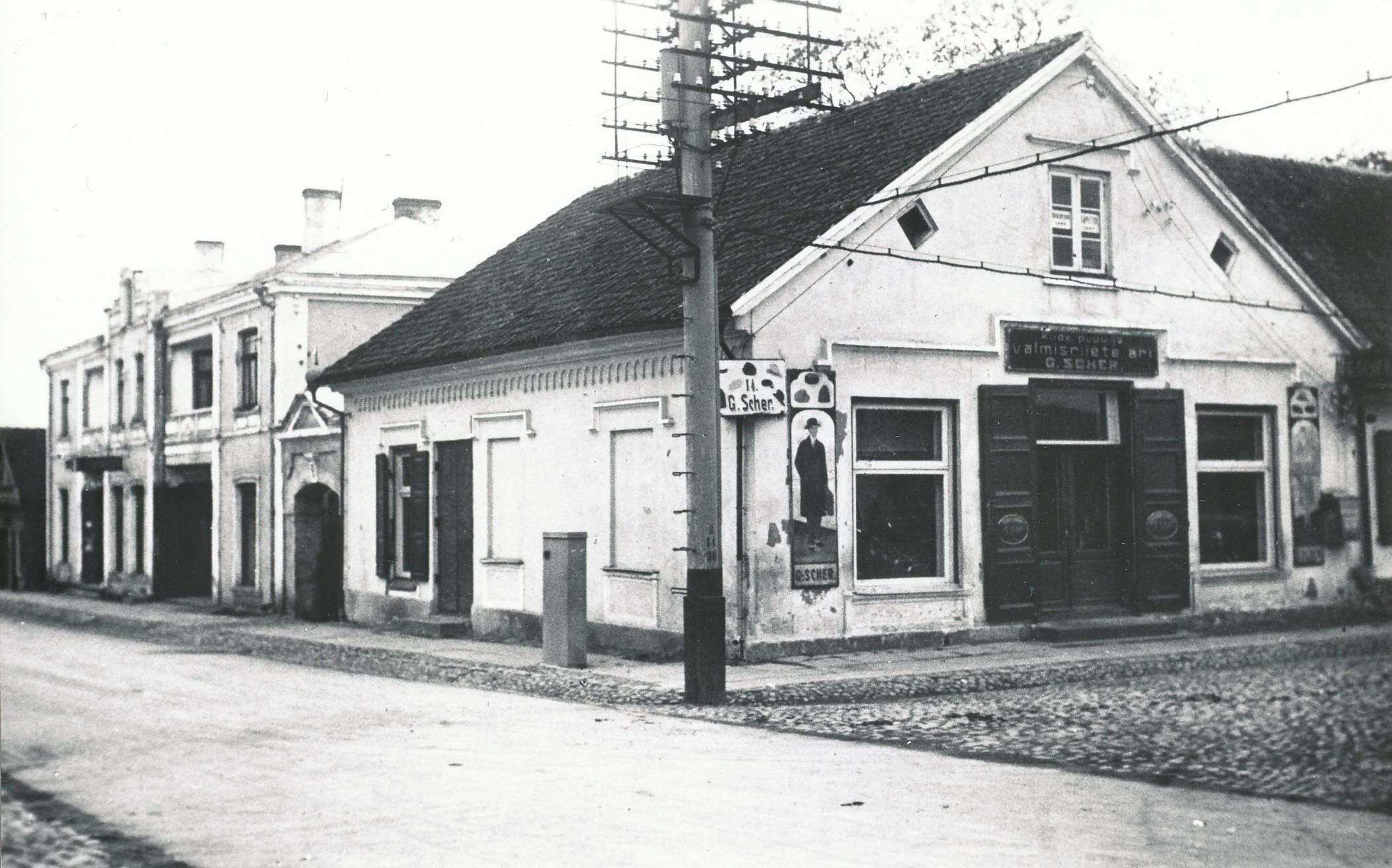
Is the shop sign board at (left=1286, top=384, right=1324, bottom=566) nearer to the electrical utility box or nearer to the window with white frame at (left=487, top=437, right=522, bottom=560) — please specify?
the electrical utility box

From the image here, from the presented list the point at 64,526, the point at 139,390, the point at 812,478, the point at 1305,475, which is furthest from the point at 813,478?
the point at 64,526

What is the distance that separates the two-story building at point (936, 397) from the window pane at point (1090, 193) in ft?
0.13

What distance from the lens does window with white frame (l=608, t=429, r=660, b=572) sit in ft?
58.5

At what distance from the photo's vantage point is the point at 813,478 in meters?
16.8

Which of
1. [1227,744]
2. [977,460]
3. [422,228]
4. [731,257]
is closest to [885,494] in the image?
[977,460]

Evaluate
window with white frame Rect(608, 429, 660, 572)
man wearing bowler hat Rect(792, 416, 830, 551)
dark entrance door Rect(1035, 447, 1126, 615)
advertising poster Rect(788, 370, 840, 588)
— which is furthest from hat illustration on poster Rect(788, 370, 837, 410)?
dark entrance door Rect(1035, 447, 1126, 615)

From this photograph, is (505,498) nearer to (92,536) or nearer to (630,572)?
(630,572)

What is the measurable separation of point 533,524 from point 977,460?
6.00m

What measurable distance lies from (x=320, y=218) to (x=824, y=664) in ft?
71.1

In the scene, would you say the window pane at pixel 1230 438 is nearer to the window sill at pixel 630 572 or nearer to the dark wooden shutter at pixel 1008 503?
the dark wooden shutter at pixel 1008 503

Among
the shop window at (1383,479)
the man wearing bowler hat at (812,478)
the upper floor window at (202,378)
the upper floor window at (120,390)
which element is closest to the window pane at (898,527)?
the man wearing bowler hat at (812,478)

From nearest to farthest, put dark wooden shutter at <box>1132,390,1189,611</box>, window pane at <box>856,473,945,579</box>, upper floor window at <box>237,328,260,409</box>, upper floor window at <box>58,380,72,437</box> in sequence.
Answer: window pane at <box>856,473,945,579</box> → dark wooden shutter at <box>1132,390,1189,611</box> → upper floor window at <box>237,328,260,409</box> → upper floor window at <box>58,380,72,437</box>

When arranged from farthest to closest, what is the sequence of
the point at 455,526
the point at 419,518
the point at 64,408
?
the point at 64,408 < the point at 419,518 < the point at 455,526

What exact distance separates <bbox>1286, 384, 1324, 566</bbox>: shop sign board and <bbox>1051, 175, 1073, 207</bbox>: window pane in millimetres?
4380
